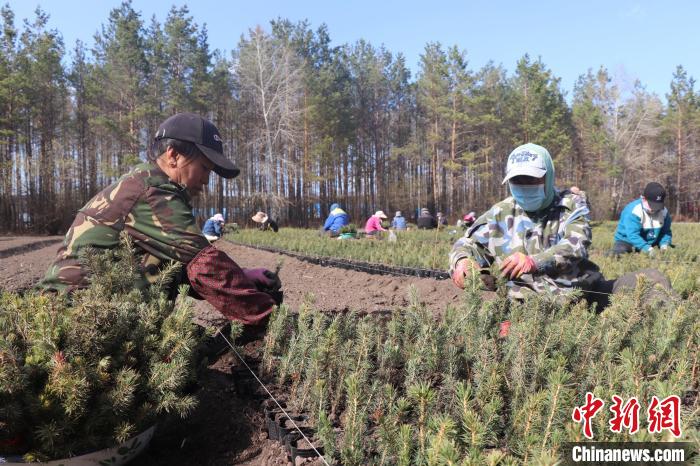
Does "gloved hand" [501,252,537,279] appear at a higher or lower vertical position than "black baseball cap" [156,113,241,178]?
lower

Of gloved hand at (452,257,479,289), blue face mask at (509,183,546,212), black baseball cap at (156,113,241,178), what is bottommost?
gloved hand at (452,257,479,289)

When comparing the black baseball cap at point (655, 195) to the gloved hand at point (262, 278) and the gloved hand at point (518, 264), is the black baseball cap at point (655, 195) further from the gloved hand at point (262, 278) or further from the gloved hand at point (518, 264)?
the gloved hand at point (262, 278)

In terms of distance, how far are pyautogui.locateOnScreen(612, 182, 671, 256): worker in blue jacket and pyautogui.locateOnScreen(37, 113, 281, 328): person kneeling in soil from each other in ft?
21.3

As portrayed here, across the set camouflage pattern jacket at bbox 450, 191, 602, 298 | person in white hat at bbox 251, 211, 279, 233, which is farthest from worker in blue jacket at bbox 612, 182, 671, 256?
person in white hat at bbox 251, 211, 279, 233

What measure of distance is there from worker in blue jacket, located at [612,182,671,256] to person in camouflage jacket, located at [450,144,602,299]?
13.7ft

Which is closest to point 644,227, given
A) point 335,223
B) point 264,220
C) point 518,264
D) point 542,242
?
point 542,242

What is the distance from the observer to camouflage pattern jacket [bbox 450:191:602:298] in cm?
312

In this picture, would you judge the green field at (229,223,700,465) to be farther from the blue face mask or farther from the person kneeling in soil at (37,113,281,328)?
the blue face mask

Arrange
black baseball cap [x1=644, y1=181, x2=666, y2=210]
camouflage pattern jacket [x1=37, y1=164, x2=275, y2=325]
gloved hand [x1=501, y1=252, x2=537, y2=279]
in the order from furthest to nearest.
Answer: black baseball cap [x1=644, y1=181, x2=666, y2=210] → gloved hand [x1=501, y1=252, x2=537, y2=279] → camouflage pattern jacket [x1=37, y1=164, x2=275, y2=325]

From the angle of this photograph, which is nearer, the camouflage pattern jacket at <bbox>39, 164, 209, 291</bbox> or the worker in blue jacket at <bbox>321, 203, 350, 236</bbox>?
the camouflage pattern jacket at <bbox>39, 164, 209, 291</bbox>

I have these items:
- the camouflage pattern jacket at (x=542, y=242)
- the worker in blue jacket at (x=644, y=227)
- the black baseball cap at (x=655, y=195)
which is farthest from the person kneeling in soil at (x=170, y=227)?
the worker in blue jacket at (x=644, y=227)

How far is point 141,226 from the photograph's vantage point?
2332 mm

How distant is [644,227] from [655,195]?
0.79 meters

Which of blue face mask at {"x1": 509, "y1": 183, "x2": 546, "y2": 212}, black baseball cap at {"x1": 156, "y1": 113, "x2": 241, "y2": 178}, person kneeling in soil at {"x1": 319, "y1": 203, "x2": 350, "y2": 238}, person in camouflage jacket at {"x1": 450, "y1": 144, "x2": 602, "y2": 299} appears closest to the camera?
black baseball cap at {"x1": 156, "y1": 113, "x2": 241, "y2": 178}
